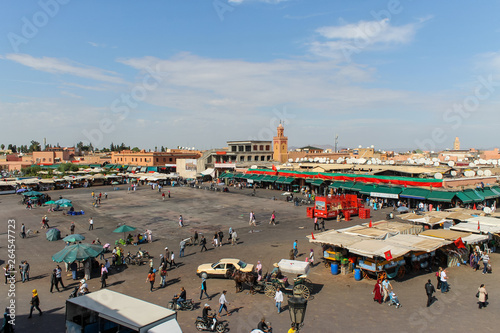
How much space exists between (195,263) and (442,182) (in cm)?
2824

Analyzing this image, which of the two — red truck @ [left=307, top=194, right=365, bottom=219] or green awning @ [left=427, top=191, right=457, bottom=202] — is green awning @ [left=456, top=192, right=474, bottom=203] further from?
red truck @ [left=307, top=194, right=365, bottom=219]

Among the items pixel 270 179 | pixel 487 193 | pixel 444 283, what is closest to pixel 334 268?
pixel 444 283

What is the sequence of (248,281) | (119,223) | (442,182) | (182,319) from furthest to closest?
(442,182)
(119,223)
(248,281)
(182,319)

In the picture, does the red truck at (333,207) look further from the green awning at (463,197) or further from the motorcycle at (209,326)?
the motorcycle at (209,326)

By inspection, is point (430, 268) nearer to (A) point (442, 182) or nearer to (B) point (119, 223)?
(A) point (442, 182)

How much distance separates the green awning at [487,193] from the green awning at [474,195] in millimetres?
592

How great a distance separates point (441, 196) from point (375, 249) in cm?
2315

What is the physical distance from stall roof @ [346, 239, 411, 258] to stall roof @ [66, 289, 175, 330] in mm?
9344

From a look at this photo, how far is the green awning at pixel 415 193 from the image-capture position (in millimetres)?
35719

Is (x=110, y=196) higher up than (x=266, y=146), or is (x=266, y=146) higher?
(x=266, y=146)

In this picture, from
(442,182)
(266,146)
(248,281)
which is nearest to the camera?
(248,281)

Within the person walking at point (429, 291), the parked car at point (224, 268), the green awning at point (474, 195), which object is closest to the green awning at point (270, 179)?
the green awning at point (474, 195)

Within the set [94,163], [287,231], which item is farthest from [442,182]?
[94,163]

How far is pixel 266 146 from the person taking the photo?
84938mm
